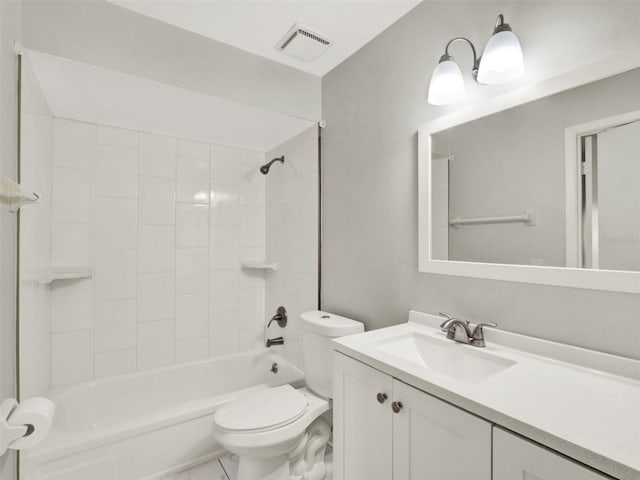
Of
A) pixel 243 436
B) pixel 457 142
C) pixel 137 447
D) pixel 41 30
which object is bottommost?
pixel 137 447

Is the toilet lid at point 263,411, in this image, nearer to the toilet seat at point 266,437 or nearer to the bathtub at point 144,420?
the toilet seat at point 266,437

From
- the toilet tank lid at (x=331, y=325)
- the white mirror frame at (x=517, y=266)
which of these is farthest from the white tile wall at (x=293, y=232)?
the white mirror frame at (x=517, y=266)

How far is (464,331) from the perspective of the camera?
118 centimetres

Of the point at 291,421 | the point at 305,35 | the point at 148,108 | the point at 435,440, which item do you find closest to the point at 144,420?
the point at 291,421

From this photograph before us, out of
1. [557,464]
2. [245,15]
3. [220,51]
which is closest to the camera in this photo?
[557,464]

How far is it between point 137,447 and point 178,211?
5.09ft

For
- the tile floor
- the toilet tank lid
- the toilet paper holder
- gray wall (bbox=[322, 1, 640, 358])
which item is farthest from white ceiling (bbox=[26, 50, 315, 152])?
the tile floor

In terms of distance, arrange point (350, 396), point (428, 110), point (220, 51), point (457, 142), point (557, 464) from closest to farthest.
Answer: point (557, 464) < point (350, 396) < point (457, 142) < point (428, 110) < point (220, 51)

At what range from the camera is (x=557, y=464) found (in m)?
0.60

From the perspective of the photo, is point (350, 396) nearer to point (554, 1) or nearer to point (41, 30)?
point (554, 1)

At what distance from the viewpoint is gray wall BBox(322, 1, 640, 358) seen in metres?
0.94

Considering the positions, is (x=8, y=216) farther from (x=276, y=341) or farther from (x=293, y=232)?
(x=276, y=341)

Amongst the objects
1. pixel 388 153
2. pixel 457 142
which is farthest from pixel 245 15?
pixel 457 142

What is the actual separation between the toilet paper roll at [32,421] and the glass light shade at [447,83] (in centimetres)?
174
